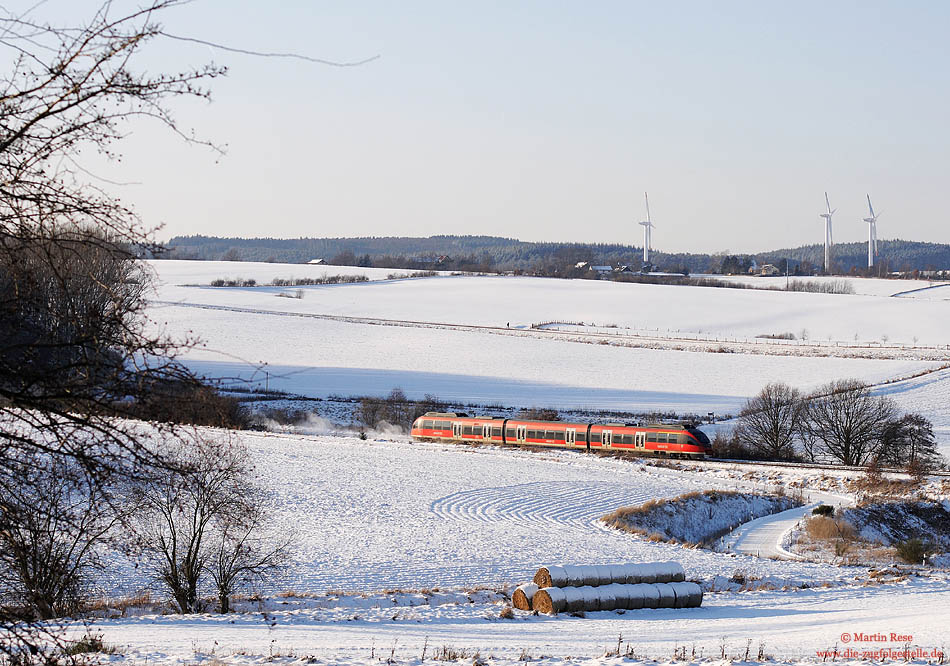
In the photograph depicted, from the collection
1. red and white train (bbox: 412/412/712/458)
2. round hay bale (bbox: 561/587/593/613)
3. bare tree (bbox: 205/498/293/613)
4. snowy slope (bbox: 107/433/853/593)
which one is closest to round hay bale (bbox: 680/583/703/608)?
round hay bale (bbox: 561/587/593/613)

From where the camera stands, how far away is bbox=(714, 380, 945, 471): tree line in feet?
168

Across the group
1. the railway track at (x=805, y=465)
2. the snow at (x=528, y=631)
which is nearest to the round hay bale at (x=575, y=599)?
the snow at (x=528, y=631)

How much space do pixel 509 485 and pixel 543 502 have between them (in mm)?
3601

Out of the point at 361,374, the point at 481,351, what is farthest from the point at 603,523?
the point at 481,351

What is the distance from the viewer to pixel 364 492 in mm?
39156

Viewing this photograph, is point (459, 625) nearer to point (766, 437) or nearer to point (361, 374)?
point (766, 437)

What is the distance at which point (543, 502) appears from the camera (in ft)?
130

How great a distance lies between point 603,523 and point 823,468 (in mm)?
17155

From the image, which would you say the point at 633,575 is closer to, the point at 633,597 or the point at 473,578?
the point at 633,597

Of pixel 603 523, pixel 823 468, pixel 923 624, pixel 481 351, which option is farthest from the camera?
pixel 481 351

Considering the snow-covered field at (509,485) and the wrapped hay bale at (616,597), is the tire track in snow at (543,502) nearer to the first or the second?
the snow-covered field at (509,485)

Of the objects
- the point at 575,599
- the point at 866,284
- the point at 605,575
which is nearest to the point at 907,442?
the point at 605,575

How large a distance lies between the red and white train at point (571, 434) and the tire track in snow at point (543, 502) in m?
8.49

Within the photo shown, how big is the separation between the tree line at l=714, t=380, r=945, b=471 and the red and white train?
3.88m
